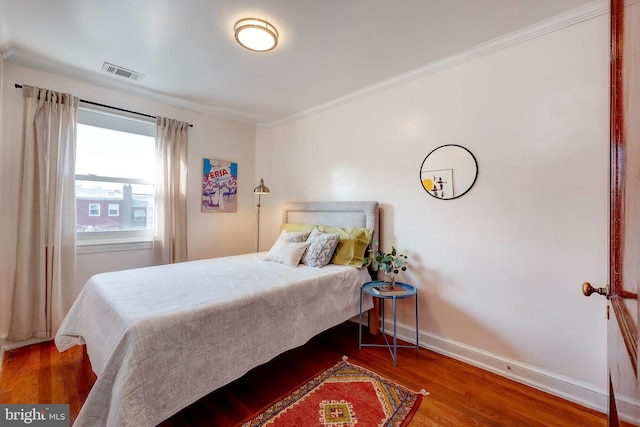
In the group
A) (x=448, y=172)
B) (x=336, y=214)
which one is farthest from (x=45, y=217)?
(x=448, y=172)

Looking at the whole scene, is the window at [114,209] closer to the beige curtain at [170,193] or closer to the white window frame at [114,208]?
the white window frame at [114,208]

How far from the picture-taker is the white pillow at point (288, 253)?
260 centimetres

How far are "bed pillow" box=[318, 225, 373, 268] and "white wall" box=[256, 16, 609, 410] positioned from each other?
0.24 meters

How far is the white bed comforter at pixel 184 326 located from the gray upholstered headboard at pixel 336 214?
1.90 ft

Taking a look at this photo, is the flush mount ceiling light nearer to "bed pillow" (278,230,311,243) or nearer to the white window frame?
"bed pillow" (278,230,311,243)

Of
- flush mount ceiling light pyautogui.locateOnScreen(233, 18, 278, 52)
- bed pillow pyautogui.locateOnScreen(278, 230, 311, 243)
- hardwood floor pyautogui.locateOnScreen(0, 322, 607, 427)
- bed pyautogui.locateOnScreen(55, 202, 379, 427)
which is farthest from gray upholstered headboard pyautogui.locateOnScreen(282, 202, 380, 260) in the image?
flush mount ceiling light pyautogui.locateOnScreen(233, 18, 278, 52)

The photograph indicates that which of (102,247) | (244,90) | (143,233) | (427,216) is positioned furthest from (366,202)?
(102,247)

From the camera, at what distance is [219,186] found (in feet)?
11.8

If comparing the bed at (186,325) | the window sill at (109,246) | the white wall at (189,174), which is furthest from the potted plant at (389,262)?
the window sill at (109,246)

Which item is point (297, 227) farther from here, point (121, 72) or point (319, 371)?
point (121, 72)

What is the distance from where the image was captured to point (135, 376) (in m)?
1.19

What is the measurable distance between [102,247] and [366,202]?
9.04 feet

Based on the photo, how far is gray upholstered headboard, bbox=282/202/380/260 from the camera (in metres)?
2.69

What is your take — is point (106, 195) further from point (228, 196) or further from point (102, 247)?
point (228, 196)
